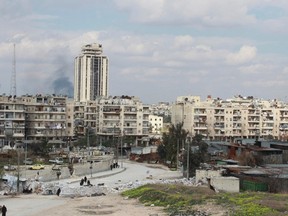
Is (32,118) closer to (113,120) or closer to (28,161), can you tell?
(113,120)

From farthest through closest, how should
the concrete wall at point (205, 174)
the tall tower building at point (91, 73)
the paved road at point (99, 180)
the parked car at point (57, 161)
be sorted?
the tall tower building at point (91, 73) < the parked car at point (57, 161) < the concrete wall at point (205, 174) < the paved road at point (99, 180)

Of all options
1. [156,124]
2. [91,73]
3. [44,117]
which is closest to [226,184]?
[44,117]

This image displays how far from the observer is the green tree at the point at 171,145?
70875 millimetres

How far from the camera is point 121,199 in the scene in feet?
131

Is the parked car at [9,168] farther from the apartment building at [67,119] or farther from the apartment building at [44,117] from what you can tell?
the apartment building at [44,117]

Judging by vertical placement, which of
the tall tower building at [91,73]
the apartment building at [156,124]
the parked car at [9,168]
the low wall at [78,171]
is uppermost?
the tall tower building at [91,73]

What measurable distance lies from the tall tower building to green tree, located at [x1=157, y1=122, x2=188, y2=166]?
89.5 meters

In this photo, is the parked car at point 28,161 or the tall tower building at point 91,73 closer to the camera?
the parked car at point 28,161

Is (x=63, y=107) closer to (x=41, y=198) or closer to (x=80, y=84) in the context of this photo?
(x=41, y=198)

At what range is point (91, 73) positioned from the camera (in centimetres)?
16625

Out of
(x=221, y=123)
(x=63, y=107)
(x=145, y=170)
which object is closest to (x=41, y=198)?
(x=145, y=170)

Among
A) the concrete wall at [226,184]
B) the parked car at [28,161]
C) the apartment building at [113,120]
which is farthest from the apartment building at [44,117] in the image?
the concrete wall at [226,184]

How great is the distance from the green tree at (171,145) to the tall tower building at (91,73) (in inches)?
3524

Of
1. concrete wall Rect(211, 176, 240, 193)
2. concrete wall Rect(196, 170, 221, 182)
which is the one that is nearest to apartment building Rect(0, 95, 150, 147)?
concrete wall Rect(196, 170, 221, 182)
